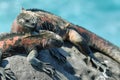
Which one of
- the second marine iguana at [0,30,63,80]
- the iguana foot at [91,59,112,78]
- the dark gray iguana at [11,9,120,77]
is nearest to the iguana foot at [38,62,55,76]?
the second marine iguana at [0,30,63,80]

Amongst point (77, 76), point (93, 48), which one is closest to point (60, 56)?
point (77, 76)

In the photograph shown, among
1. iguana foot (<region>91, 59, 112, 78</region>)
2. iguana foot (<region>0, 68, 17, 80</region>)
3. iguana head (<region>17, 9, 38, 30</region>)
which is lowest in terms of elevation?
iguana foot (<region>0, 68, 17, 80</region>)

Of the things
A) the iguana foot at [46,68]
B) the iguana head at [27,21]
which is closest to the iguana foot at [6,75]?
the iguana foot at [46,68]

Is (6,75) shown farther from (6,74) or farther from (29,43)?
(29,43)

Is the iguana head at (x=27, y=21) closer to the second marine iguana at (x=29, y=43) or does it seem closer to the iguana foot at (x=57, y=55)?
the second marine iguana at (x=29, y=43)

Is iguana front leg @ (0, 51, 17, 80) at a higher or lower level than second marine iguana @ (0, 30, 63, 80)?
lower

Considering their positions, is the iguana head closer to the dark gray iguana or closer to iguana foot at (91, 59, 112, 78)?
the dark gray iguana

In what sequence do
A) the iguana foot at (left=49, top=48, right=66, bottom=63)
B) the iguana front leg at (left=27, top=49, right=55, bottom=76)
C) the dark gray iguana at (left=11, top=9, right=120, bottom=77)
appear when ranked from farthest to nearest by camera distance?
the dark gray iguana at (left=11, top=9, right=120, bottom=77) → the iguana foot at (left=49, top=48, right=66, bottom=63) → the iguana front leg at (left=27, top=49, right=55, bottom=76)

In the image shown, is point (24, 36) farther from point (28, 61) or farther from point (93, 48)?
point (93, 48)
